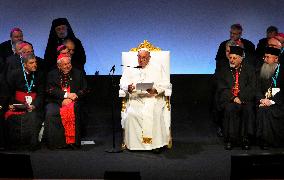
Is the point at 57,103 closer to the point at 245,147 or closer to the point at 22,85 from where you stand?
the point at 22,85

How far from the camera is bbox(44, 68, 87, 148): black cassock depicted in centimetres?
702

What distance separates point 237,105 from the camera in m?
7.09

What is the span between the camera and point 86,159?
21.1 feet

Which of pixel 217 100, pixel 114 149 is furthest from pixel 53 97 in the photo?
pixel 217 100

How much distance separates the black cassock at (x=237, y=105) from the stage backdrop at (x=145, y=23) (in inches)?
112

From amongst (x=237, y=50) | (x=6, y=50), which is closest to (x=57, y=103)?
(x=6, y=50)

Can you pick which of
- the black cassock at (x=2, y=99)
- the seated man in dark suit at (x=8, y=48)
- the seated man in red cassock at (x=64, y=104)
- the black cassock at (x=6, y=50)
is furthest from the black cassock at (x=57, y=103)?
the black cassock at (x=6, y=50)

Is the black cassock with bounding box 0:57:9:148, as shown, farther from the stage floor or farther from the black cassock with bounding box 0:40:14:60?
the black cassock with bounding box 0:40:14:60

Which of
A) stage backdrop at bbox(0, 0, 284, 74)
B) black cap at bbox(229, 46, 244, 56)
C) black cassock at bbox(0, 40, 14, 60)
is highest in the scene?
stage backdrop at bbox(0, 0, 284, 74)

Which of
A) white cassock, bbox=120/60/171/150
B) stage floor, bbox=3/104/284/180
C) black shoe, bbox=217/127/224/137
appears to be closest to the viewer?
stage floor, bbox=3/104/284/180

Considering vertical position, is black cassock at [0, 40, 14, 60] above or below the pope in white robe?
above

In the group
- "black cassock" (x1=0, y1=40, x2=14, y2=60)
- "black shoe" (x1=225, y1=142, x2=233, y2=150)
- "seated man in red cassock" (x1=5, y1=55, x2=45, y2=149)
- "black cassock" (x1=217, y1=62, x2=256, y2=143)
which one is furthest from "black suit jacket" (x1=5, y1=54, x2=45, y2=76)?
"black shoe" (x1=225, y1=142, x2=233, y2=150)

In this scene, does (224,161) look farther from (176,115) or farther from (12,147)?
(176,115)

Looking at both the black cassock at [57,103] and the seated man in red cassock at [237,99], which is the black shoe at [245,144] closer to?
the seated man in red cassock at [237,99]
